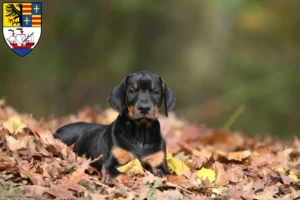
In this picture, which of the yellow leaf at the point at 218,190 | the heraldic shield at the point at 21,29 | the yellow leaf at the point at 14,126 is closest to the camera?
the yellow leaf at the point at 218,190

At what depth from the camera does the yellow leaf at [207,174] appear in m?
6.06

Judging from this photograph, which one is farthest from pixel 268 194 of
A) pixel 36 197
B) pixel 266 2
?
pixel 266 2

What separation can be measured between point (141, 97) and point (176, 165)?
0.90 metres

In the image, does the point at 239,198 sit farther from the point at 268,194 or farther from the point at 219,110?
the point at 219,110

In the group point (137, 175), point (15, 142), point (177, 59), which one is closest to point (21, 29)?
point (15, 142)

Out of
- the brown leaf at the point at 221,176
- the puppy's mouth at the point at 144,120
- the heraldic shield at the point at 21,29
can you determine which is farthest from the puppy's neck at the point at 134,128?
the heraldic shield at the point at 21,29

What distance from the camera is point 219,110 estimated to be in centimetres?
1809

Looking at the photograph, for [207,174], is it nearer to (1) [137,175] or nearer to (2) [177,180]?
(2) [177,180]

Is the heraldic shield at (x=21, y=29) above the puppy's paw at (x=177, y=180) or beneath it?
above

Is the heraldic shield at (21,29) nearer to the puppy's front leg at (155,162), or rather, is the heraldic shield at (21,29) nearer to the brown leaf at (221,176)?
the puppy's front leg at (155,162)

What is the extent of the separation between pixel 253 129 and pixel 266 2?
13.0ft

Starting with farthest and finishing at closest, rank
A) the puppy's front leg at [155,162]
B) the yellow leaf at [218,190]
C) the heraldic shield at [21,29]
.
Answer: the heraldic shield at [21,29], the puppy's front leg at [155,162], the yellow leaf at [218,190]

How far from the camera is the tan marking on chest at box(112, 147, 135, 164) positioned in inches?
240

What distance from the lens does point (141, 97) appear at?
6082 mm
